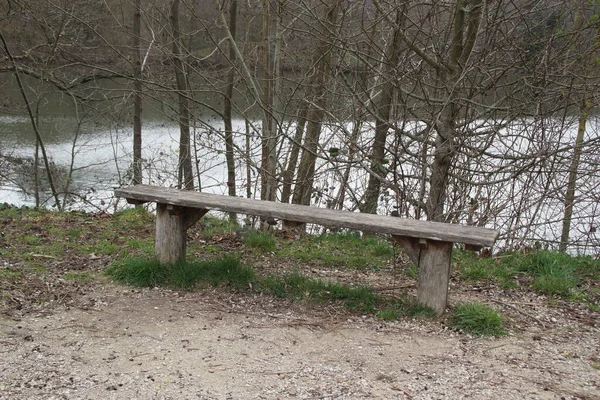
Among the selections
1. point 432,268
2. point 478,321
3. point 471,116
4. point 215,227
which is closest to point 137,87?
point 215,227

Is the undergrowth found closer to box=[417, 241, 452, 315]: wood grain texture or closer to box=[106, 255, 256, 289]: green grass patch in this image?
box=[106, 255, 256, 289]: green grass patch

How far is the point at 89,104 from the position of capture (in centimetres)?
1219

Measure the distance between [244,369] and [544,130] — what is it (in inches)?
180

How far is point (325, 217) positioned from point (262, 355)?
1132 mm

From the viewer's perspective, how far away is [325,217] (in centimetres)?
449

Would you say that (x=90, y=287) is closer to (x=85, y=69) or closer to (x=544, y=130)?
(x=544, y=130)

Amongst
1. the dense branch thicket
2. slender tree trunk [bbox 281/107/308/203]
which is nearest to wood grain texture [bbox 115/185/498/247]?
the dense branch thicket

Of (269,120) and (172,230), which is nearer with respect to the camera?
(172,230)

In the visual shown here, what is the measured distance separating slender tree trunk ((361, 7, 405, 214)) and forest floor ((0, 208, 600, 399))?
92.9 inches

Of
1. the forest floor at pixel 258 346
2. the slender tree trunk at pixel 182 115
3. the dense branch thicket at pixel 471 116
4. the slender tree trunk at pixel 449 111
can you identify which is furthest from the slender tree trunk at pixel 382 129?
the slender tree trunk at pixel 182 115

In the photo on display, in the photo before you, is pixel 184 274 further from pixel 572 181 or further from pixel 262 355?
pixel 572 181

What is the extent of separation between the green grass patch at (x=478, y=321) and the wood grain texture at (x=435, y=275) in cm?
15

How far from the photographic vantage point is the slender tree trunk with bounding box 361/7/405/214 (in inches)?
282

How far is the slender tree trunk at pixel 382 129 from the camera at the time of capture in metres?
7.15
